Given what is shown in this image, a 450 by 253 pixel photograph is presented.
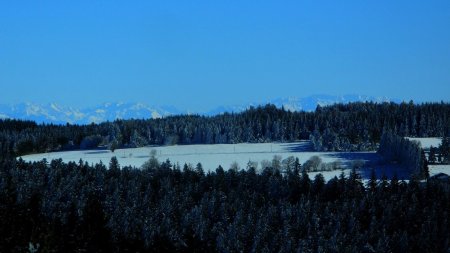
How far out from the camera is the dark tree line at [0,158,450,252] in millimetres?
112125

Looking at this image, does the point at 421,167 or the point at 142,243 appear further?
the point at 421,167

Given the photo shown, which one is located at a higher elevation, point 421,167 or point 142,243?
point 421,167

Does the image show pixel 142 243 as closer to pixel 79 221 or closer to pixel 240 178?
pixel 79 221

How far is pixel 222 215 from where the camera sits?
132 metres

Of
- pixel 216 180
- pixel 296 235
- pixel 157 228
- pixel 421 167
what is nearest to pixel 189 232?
pixel 157 228

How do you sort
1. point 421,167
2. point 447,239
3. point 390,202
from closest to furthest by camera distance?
point 447,239 → point 390,202 → point 421,167

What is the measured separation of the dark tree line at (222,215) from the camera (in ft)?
368

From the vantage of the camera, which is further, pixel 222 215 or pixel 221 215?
pixel 221 215

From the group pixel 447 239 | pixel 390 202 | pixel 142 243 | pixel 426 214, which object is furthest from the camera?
pixel 390 202

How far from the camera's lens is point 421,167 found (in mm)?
185000

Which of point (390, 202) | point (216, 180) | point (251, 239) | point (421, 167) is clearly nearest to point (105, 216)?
point (251, 239)

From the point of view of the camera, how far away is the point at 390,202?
136500 millimetres

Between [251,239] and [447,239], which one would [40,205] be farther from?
[447,239]

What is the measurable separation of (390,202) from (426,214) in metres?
11.4
